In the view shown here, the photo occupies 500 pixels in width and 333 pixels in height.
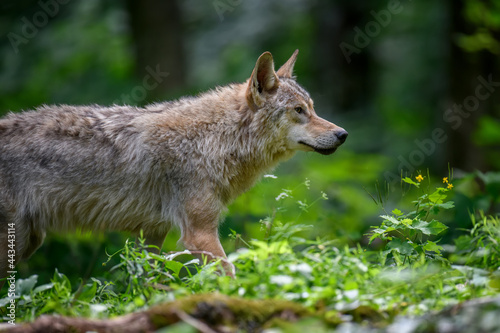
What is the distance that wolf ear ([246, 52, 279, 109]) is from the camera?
5.89 m

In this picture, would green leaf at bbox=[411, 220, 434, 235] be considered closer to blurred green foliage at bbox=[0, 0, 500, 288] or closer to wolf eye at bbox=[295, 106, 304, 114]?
wolf eye at bbox=[295, 106, 304, 114]

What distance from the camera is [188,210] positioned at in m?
5.54

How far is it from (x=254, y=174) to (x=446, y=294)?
111 inches

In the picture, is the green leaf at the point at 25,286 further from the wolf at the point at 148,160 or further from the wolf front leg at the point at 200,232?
the wolf front leg at the point at 200,232

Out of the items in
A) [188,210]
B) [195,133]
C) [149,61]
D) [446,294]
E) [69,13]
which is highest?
[69,13]

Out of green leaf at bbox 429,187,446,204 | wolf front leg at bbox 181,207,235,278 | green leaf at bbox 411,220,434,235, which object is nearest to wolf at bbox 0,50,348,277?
wolf front leg at bbox 181,207,235,278

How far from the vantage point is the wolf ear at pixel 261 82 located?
5.89 metres

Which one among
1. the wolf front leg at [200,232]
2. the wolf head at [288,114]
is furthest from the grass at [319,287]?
the wolf head at [288,114]

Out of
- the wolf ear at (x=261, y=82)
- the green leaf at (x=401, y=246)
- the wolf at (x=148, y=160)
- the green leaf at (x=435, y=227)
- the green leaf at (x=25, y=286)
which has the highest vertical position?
the wolf ear at (x=261, y=82)

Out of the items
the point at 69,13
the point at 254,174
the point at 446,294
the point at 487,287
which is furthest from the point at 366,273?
the point at 69,13

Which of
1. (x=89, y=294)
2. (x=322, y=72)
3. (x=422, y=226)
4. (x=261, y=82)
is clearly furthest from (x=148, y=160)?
(x=322, y=72)

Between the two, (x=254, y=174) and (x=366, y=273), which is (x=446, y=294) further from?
(x=254, y=174)

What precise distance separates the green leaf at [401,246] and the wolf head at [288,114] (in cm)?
170

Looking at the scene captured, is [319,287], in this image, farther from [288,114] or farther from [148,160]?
[288,114]
